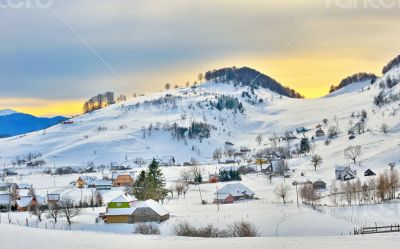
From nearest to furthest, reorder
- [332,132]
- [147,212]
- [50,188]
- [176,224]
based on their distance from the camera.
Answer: [176,224] → [147,212] → [50,188] → [332,132]

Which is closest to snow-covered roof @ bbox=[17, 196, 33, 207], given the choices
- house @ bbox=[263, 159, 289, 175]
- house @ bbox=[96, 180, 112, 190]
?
house @ bbox=[96, 180, 112, 190]

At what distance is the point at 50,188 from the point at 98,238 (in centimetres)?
6816

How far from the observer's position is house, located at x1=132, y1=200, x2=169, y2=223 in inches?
2103

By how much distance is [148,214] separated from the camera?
54000 mm

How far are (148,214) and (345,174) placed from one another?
43541 millimetres

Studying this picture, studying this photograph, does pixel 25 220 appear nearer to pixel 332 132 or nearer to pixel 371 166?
pixel 371 166

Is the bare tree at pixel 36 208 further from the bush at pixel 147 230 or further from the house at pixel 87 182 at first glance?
the house at pixel 87 182

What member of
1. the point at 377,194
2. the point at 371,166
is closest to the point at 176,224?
the point at 377,194

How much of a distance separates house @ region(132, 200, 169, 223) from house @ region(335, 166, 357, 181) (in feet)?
135

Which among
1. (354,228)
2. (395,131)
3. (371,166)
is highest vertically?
(395,131)

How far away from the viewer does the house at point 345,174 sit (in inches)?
3359

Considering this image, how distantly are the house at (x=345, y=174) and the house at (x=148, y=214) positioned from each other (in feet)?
135

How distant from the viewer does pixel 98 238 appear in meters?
35.7

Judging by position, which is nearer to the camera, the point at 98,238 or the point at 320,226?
the point at 98,238
